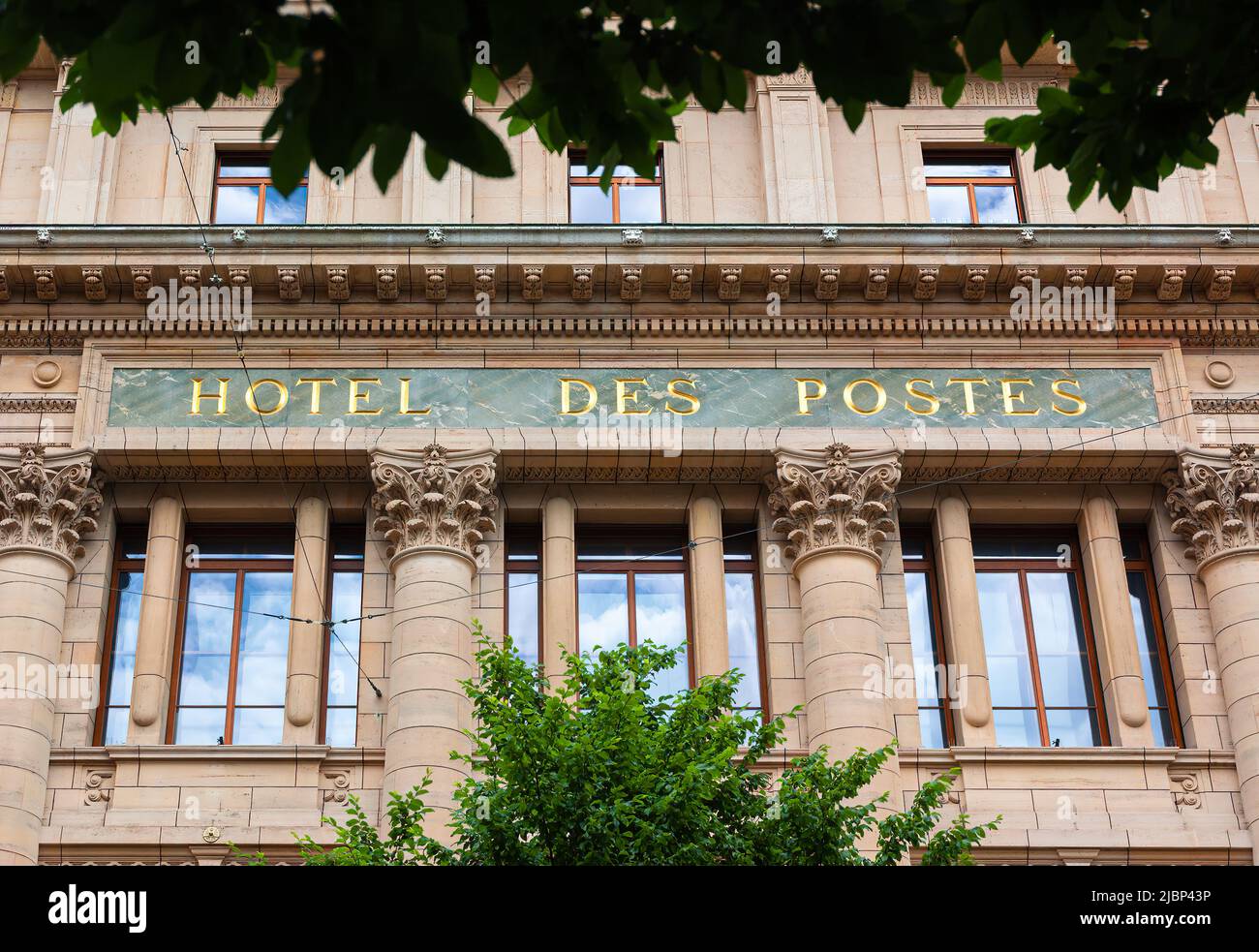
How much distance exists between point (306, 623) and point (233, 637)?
115 cm

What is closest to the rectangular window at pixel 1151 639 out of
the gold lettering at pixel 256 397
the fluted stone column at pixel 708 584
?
the fluted stone column at pixel 708 584

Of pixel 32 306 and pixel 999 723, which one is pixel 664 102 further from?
pixel 32 306

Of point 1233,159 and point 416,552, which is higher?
point 1233,159

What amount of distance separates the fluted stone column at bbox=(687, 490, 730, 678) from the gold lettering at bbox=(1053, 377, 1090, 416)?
205 inches

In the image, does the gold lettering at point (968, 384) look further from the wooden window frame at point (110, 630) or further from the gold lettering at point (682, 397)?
the wooden window frame at point (110, 630)

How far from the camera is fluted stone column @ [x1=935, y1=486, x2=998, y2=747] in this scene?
23578 mm

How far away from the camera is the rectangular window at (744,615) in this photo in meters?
24.2

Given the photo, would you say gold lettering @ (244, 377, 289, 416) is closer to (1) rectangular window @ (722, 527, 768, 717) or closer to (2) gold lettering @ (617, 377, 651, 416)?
(2) gold lettering @ (617, 377, 651, 416)

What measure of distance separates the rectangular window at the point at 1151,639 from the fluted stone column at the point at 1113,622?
20 centimetres

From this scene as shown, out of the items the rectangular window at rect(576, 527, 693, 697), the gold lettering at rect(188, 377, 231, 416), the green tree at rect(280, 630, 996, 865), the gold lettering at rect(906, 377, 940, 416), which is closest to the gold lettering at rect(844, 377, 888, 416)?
the gold lettering at rect(906, 377, 940, 416)

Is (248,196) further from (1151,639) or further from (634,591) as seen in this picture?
(1151,639)

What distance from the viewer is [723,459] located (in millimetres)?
24906
